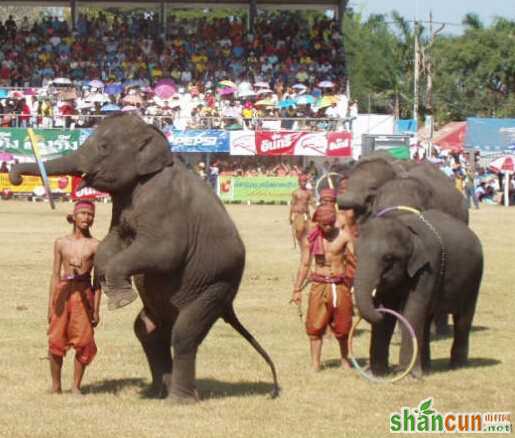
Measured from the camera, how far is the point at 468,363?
13664mm

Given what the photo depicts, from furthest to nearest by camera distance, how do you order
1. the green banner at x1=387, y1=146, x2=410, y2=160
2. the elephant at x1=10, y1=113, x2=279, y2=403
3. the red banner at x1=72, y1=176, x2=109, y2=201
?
the green banner at x1=387, y1=146, x2=410, y2=160
the red banner at x1=72, y1=176, x2=109, y2=201
the elephant at x1=10, y1=113, x2=279, y2=403

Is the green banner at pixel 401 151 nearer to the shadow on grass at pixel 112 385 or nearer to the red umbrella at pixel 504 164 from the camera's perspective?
the red umbrella at pixel 504 164

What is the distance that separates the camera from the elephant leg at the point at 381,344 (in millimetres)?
12438

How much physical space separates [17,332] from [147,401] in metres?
4.61

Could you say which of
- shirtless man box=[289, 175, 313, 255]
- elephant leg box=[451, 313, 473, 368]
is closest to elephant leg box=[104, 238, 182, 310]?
elephant leg box=[451, 313, 473, 368]

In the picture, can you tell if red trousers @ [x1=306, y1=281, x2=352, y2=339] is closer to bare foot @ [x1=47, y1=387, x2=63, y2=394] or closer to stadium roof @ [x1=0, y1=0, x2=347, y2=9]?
bare foot @ [x1=47, y1=387, x2=63, y2=394]

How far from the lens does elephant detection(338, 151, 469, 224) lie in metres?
15.9

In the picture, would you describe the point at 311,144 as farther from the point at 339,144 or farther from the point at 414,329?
the point at 414,329

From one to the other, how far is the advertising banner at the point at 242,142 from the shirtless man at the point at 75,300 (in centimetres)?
3383

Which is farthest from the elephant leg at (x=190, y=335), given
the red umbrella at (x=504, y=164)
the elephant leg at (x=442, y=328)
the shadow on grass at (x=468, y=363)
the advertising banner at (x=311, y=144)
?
the red umbrella at (x=504, y=164)

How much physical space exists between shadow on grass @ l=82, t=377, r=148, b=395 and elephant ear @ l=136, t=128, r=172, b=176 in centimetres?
214

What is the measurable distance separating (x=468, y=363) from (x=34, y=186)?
33.5 meters

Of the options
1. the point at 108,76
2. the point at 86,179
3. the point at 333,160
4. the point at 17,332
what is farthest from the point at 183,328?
the point at 108,76

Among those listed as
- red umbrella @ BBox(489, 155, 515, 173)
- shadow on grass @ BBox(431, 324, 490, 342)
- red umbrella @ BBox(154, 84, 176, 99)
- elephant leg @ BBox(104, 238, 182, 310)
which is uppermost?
elephant leg @ BBox(104, 238, 182, 310)
